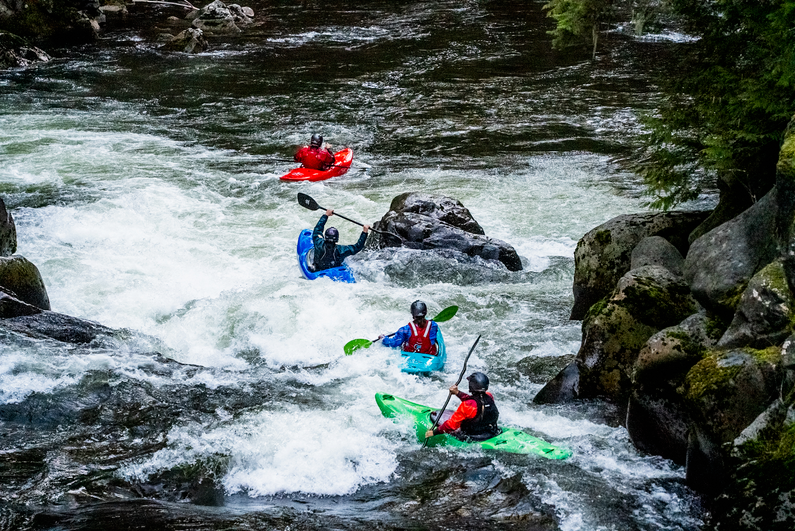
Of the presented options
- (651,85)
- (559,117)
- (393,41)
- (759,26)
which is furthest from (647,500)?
(393,41)

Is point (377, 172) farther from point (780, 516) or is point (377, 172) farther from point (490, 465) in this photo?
point (780, 516)

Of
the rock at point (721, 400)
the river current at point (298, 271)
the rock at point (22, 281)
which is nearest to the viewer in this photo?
the rock at point (721, 400)

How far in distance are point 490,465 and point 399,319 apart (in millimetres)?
3736

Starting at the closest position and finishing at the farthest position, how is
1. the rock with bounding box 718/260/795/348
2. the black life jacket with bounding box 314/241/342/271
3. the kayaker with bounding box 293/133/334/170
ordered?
the rock with bounding box 718/260/795/348, the black life jacket with bounding box 314/241/342/271, the kayaker with bounding box 293/133/334/170

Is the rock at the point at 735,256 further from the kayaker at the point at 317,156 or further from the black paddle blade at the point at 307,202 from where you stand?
the kayaker at the point at 317,156

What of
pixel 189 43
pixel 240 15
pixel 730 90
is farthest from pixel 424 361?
pixel 240 15

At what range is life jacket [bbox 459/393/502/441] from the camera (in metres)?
7.25

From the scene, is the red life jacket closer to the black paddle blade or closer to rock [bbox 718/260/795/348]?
the black paddle blade

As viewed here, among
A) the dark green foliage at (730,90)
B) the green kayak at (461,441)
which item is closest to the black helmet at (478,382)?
the green kayak at (461,441)

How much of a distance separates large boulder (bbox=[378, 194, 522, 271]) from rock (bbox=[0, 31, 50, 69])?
14.6m

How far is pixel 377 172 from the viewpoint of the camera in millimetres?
15703

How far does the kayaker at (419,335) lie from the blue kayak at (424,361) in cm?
5

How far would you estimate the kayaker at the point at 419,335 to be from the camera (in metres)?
9.13

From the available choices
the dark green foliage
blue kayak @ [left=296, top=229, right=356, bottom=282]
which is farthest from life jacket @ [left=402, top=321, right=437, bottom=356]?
the dark green foliage
